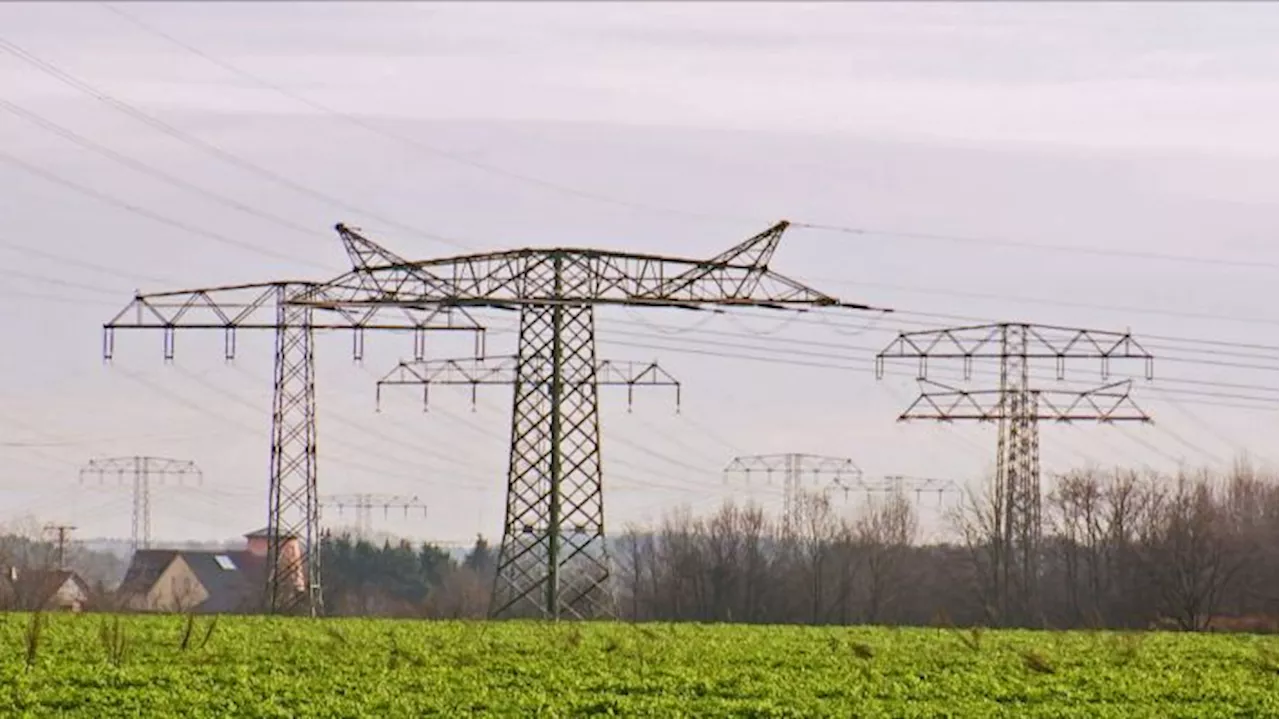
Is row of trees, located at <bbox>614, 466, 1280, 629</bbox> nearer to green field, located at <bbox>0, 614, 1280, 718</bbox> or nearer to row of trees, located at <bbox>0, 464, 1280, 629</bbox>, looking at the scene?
row of trees, located at <bbox>0, 464, 1280, 629</bbox>

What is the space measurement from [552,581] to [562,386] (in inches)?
216

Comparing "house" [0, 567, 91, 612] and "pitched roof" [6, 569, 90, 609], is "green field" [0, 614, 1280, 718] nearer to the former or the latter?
"house" [0, 567, 91, 612]

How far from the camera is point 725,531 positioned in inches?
6265

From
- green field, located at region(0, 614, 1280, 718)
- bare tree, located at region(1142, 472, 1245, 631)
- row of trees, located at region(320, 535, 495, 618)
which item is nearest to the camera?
green field, located at region(0, 614, 1280, 718)

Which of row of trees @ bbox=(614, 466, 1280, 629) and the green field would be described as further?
row of trees @ bbox=(614, 466, 1280, 629)

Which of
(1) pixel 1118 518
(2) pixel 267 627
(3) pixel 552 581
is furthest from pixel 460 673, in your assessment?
(1) pixel 1118 518

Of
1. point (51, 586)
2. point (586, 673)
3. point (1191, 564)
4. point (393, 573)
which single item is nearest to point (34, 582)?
point (51, 586)

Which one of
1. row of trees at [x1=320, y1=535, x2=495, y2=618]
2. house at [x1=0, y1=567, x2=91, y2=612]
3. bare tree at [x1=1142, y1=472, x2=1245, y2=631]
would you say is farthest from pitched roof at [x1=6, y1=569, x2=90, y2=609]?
bare tree at [x1=1142, y1=472, x2=1245, y2=631]

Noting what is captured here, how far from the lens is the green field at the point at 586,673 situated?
36.6 m

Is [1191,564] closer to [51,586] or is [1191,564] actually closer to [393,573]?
[51,586]

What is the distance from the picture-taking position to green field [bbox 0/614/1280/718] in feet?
120

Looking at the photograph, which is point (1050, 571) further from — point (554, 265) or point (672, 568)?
point (554, 265)

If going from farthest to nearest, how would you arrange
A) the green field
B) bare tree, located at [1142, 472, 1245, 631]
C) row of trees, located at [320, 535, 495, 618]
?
row of trees, located at [320, 535, 495, 618] → bare tree, located at [1142, 472, 1245, 631] → the green field

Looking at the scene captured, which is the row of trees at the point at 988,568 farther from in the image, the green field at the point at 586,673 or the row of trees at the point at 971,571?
the green field at the point at 586,673
